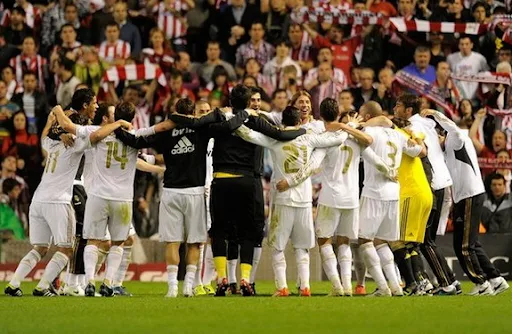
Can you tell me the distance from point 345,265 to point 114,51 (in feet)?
35.0

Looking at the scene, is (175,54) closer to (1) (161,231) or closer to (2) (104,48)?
(2) (104,48)

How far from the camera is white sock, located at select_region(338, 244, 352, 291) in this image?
55.2ft

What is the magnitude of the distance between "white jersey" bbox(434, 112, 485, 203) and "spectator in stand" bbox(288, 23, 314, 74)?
8.76 meters

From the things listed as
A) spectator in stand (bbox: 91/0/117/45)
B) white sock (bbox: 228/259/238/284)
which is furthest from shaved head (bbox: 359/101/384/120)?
spectator in stand (bbox: 91/0/117/45)

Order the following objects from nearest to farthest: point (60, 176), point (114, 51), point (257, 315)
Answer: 1. point (257, 315)
2. point (60, 176)
3. point (114, 51)

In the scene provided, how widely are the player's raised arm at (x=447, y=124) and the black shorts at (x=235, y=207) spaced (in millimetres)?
2441

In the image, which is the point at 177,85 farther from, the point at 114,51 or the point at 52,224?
the point at 52,224

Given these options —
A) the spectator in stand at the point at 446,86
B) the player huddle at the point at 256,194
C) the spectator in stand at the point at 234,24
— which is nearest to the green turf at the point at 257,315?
the player huddle at the point at 256,194

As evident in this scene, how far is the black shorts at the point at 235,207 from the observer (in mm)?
16859

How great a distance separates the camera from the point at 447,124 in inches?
679

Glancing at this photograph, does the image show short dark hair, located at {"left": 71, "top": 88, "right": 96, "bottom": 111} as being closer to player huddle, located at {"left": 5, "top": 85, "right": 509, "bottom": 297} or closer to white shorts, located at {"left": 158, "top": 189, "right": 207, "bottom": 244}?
player huddle, located at {"left": 5, "top": 85, "right": 509, "bottom": 297}

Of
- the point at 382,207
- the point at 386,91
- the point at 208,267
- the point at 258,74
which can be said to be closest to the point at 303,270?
the point at 382,207

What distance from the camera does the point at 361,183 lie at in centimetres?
1902

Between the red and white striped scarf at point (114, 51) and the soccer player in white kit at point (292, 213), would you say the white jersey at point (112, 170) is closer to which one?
the soccer player in white kit at point (292, 213)
